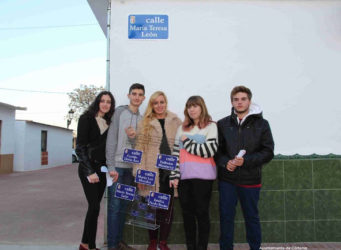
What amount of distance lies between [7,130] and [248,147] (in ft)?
50.1

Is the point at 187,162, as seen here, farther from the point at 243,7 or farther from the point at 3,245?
the point at 3,245

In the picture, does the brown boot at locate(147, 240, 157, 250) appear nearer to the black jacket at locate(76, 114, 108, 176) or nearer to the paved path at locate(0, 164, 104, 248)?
the paved path at locate(0, 164, 104, 248)

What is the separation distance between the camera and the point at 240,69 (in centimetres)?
399

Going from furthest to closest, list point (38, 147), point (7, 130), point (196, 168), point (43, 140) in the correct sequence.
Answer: point (43, 140) < point (38, 147) < point (7, 130) < point (196, 168)

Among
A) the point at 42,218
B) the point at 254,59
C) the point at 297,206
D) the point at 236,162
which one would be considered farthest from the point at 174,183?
the point at 42,218

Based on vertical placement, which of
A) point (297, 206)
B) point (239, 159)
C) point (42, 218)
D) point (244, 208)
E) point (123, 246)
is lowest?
point (42, 218)

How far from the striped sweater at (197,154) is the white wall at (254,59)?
83 cm

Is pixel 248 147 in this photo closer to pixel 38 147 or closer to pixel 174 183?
pixel 174 183

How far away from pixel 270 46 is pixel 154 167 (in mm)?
2338

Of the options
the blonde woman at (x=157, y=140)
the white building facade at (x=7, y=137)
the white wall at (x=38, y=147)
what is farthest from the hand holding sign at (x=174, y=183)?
the white wall at (x=38, y=147)

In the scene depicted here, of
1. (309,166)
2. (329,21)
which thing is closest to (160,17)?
(329,21)

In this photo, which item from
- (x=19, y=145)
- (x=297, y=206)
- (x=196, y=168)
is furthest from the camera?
(x=19, y=145)

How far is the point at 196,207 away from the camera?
10.2 ft

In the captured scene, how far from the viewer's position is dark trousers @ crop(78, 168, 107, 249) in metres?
3.29
